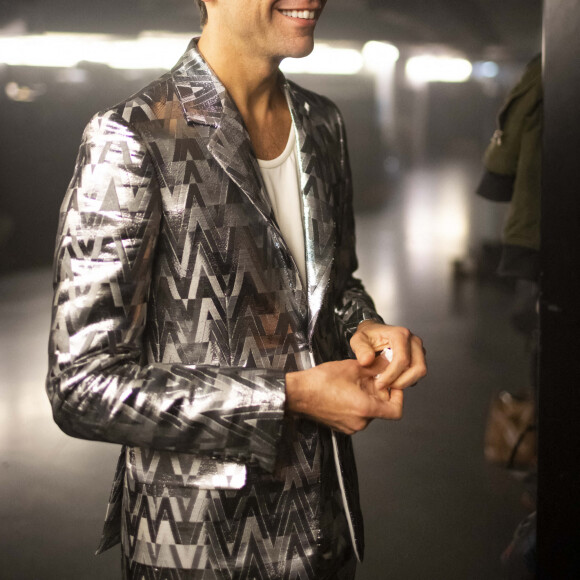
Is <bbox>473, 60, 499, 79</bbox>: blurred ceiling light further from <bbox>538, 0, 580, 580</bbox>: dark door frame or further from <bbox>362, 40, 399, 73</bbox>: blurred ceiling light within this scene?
<bbox>538, 0, 580, 580</bbox>: dark door frame

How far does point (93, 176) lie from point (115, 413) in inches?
12.5

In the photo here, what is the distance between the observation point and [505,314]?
9.35 feet

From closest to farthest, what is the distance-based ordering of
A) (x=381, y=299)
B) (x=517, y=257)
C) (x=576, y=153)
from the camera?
(x=576, y=153), (x=517, y=257), (x=381, y=299)

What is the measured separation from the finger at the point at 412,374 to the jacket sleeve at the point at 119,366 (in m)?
0.19

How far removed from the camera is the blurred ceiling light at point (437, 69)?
2.67 m

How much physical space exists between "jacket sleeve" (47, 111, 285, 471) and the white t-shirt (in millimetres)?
255

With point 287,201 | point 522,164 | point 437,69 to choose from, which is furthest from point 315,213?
point 437,69

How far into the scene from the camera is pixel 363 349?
1.07 meters

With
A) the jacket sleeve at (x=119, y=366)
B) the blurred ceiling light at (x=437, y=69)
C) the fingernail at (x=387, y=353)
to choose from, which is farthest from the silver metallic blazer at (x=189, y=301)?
the blurred ceiling light at (x=437, y=69)

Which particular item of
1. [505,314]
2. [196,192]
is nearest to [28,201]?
[196,192]

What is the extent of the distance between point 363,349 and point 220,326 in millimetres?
217

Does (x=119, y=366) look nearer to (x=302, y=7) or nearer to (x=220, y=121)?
(x=220, y=121)

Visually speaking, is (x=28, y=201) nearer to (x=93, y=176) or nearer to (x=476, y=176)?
(x=93, y=176)

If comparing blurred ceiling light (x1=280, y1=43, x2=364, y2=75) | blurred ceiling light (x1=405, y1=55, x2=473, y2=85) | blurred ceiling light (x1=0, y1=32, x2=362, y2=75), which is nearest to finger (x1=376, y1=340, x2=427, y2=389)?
blurred ceiling light (x1=0, y1=32, x2=362, y2=75)
